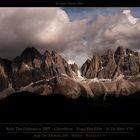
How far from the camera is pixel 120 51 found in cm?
518

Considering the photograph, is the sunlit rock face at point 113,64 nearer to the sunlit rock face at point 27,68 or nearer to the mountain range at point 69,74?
the mountain range at point 69,74

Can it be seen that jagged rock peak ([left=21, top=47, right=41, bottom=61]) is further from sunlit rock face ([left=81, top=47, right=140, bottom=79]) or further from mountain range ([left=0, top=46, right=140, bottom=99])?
sunlit rock face ([left=81, top=47, right=140, bottom=79])

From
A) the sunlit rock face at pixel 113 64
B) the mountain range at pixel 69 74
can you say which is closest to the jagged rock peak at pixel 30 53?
the mountain range at pixel 69 74

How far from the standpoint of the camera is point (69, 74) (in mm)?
5215

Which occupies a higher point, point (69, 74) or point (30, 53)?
point (30, 53)

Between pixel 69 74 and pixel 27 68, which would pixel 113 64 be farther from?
pixel 27 68

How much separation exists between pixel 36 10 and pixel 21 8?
11 centimetres

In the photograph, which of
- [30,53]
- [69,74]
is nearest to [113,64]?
[69,74]

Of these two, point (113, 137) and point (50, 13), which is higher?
point (50, 13)

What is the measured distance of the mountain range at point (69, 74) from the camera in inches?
203

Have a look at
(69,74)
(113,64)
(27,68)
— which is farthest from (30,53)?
(113,64)

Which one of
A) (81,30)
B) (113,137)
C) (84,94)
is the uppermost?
(81,30)
